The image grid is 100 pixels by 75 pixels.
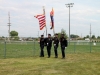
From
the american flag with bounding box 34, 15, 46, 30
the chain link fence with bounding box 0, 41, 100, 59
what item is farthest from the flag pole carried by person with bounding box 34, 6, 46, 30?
the chain link fence with bounding box 0, 41, 100, 59

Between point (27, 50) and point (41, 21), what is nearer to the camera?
point (41, 21)

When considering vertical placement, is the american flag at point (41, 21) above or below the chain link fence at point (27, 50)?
above

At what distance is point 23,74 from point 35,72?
0.67 metres

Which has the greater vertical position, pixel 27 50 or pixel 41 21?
pixel 41 21

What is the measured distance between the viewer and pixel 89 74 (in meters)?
10.1

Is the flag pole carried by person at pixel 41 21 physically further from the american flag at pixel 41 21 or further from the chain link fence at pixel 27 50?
the chain link fence at pixel 27 50

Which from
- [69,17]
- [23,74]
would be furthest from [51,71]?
[69,17]

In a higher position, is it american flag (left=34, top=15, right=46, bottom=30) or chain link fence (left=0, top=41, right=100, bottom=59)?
american flag (left=34, top=15, right=46, bottom=30)

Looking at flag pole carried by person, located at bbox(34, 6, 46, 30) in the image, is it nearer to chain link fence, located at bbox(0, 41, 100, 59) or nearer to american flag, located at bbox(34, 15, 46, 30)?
american flag, located at bbox(34, 15, 46, 30)

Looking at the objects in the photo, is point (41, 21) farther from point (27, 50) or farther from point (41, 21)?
point (27, 50)

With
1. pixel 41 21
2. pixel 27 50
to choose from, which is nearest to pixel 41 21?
pixel 41 21

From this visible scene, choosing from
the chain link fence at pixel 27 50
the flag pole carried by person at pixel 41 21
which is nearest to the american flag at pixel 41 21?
the flag pole carried by person at pixel 41 21

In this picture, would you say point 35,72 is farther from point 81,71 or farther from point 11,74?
point 81,71

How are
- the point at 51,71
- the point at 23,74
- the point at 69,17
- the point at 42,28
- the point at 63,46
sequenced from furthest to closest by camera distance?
1. the point at 69,17
2. the point at 42,28
3. the point at 63,46
4. the point at 51,71
5. the point at 23,74
